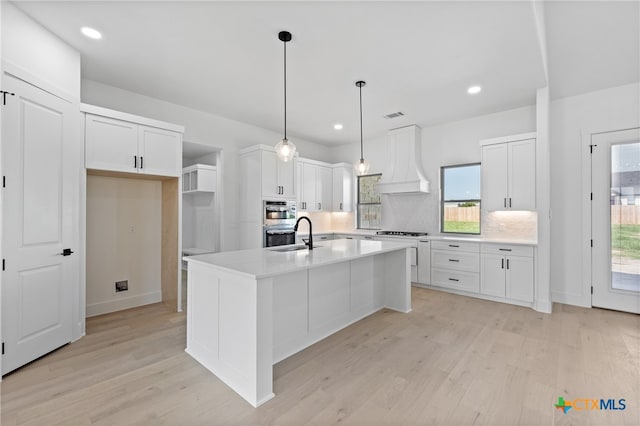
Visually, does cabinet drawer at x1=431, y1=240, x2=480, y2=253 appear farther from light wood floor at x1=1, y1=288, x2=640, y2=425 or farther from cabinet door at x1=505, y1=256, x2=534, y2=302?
light wood floor at x1=1, y1=288, x2=640, y2=425

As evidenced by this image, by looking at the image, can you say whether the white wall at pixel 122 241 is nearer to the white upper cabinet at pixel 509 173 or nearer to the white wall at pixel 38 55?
the white wall at pixel 38 55

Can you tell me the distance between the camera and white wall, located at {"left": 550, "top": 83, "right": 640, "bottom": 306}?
3.92m

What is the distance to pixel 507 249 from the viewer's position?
4121 mm

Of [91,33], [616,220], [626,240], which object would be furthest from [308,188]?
[626,240]

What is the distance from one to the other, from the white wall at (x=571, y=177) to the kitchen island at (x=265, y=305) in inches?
93.4

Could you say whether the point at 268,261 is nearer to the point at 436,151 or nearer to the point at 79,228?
the point at 79,228

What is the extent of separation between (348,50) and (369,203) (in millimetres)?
3930

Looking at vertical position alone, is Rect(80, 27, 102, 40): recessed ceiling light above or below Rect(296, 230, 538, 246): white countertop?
above

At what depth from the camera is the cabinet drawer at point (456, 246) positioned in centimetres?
440

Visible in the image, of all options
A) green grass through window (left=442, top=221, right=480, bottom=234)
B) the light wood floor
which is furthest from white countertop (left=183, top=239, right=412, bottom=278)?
green grass through window (left=442, top=221, right=480, bottom=234)

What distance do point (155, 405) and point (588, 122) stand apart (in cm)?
574

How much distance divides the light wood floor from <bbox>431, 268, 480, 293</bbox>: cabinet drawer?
1065mm

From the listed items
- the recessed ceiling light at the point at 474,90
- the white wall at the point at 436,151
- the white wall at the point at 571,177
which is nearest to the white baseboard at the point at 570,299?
the white wall at the point at 571,177

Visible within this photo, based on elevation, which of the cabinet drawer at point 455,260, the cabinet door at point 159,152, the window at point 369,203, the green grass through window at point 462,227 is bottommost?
the cabinet drawer at point 455,260
